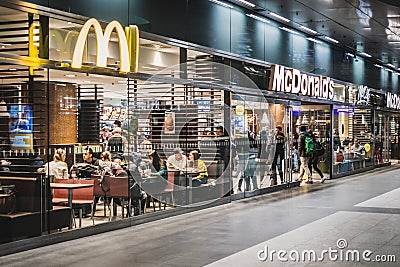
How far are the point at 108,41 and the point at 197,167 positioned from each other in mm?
3691

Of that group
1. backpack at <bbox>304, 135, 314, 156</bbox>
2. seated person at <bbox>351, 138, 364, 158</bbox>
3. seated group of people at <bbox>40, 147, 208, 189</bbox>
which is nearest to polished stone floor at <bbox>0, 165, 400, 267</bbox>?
seated group of people at <bbox>40, 147, 208, 189</bbox>

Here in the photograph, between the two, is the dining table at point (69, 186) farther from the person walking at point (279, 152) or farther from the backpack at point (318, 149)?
the backpack at point (318, 149)

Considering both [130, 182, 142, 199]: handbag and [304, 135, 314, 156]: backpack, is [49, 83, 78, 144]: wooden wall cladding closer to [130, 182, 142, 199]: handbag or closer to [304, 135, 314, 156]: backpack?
[130, 182, 142, 199]: handbag

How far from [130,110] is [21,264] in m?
3.86

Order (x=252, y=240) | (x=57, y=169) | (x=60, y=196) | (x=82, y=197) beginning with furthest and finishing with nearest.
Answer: (x=82, y=197)
(x=57, y=169)
(x=60, y=196)
(x=252, y=240)

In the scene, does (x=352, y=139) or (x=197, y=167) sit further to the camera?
(x=352, y=139)

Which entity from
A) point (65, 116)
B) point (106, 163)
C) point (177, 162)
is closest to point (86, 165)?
point (106, 163)

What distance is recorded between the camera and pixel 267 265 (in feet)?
23.2

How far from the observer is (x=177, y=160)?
1155 centimetres

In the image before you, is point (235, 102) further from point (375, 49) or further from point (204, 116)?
point (375, 49)

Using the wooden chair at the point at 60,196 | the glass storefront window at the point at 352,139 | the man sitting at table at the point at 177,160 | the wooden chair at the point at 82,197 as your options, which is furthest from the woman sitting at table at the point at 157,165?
the glass storefront window at the point at 352,139

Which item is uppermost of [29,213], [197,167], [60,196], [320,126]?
[320,126]

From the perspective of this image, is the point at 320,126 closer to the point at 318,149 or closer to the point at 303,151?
the point at 318,149

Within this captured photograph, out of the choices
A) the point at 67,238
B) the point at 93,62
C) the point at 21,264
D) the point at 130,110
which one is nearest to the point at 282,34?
the point at 130,110
